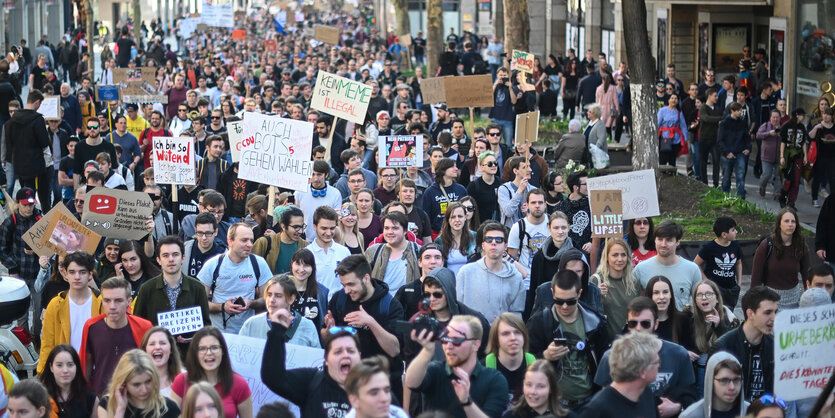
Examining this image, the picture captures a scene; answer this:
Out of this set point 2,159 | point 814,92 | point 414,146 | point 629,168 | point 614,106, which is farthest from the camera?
point 614,106

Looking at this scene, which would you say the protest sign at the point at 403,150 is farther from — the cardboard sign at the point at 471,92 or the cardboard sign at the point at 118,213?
the cardboard sign at the point at 471,92

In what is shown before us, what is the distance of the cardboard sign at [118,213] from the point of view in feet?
35.0

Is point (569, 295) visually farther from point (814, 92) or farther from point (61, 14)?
point (61, 14)

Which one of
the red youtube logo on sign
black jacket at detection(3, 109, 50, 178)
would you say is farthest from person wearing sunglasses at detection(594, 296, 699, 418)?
black jacket at detection(3, 109, 50, 178)

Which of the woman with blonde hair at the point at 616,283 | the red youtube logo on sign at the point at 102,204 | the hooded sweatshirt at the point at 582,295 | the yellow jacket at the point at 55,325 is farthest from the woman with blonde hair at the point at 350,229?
the yellow jacket at the point at 55,325

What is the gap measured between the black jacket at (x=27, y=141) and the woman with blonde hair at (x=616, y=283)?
10019 millimetres

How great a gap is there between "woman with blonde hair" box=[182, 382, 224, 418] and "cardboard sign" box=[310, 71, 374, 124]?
9.49 meters

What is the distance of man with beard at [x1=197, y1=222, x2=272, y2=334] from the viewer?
9164 millimetres

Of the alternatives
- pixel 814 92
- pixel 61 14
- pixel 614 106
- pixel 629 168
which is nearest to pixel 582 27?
pixel 614 106

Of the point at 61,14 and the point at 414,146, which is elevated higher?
the point at 61,14

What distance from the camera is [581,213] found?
37.8ft

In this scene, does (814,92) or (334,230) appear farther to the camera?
(814,92)

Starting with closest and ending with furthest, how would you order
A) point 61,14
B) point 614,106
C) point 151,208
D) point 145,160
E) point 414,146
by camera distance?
1. point 151,208
2. point 414,146
3. point 145,160
4. point 614,106
5. point 61,14

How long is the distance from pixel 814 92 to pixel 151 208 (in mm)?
14629
